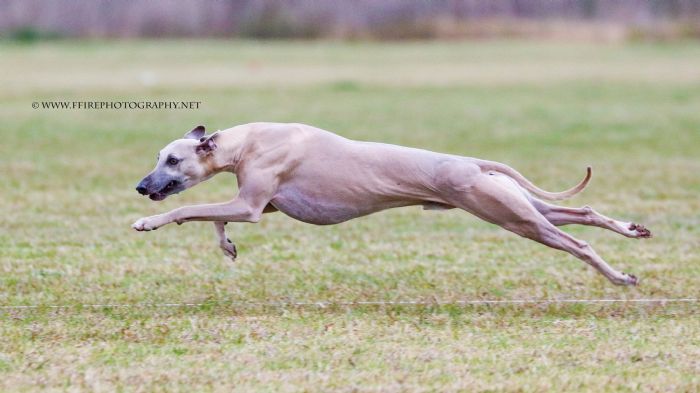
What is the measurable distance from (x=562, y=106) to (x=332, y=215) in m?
20.5

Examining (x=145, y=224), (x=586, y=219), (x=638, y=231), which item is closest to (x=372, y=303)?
(x=586, y=219)

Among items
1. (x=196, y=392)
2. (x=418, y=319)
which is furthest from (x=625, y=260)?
(x=196, y=392)

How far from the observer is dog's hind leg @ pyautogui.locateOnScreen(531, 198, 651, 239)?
853cm

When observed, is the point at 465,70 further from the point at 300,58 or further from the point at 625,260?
the point at 625,260

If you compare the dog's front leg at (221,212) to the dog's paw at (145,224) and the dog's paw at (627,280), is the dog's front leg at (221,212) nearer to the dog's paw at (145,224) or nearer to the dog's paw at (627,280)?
the dog's paw at (145,224)

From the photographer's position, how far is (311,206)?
851cm

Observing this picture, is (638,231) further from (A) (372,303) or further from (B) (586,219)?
(A) (372,303)

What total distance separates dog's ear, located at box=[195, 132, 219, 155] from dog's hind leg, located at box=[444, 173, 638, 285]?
156 cm

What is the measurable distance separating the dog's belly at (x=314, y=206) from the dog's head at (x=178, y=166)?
54cm

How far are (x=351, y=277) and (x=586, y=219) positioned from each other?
2.03m

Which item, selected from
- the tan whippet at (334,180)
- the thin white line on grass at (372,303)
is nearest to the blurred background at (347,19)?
the thin white line on grass at (372,303)

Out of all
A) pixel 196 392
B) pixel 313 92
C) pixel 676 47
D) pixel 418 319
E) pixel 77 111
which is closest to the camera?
pixel 196 392

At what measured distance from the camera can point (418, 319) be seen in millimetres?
8180

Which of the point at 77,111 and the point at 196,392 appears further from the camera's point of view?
the point at 77,111
